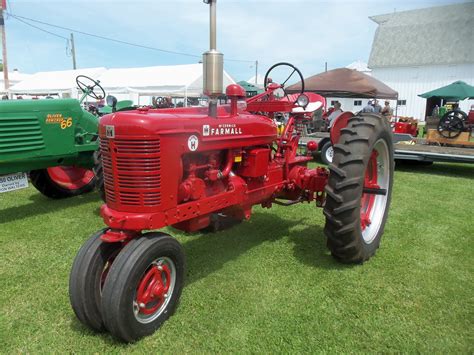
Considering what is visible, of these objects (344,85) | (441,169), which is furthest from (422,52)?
(441,169)

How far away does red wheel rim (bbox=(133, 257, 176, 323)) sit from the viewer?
2441 millimetres

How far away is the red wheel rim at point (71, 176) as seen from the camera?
6016mm

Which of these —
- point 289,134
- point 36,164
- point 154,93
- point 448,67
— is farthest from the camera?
point 448,67

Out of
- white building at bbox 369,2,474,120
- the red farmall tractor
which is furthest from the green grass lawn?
white building at bbox 369,2,474,120

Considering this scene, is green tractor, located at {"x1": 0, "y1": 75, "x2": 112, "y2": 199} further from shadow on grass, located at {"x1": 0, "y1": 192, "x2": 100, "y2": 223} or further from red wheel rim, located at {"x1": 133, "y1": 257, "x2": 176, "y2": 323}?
red wheel rim, located at {"x1": 133, "y1": 257, "x2": 176, "y2": 323}

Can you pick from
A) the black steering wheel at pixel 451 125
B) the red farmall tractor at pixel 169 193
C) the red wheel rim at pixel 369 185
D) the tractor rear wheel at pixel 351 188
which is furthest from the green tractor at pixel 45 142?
the black steering wheel at pixel 451 125

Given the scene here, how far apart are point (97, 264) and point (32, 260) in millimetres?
1631

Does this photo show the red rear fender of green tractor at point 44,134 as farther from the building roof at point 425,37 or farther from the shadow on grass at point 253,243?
the building roof at point 425,37

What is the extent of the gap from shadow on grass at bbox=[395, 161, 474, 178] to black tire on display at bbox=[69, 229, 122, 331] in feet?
26.8

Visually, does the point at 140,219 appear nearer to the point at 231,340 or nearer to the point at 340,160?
the point at 231,340

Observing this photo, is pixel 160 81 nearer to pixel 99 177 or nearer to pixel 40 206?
pixel 40 206

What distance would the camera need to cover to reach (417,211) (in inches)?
218

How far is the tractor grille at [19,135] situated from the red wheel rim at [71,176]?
1139mm

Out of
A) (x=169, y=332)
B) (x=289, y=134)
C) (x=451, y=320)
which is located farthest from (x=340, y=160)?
(x=169, y=332)
